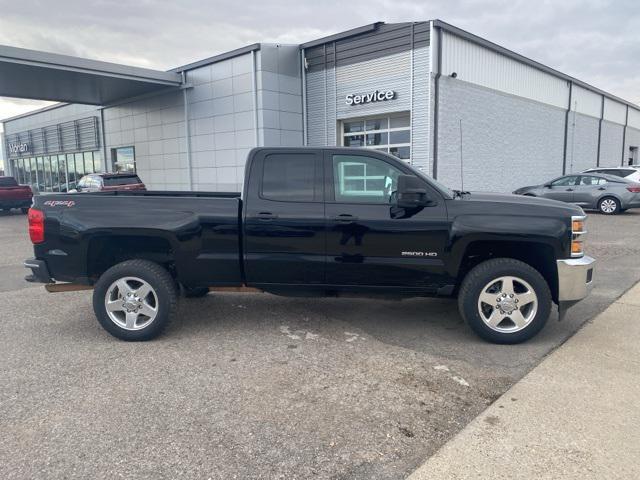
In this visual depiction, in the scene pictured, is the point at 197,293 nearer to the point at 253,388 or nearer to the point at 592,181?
the point at 253,388

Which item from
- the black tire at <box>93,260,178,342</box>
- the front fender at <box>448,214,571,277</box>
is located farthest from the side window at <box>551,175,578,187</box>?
the black tire at <box>93,260,178,342</box>

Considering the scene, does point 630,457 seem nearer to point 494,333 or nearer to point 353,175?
point 494,333

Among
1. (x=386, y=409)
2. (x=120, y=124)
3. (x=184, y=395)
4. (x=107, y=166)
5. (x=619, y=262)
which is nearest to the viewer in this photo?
(x=386, y=409)

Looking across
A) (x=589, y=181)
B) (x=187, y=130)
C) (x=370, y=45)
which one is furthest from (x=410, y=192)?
(x=187, y=130)

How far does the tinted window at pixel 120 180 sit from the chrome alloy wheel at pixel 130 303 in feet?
46.3

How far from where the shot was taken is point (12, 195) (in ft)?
66.9

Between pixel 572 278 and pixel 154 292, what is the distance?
3.88 m

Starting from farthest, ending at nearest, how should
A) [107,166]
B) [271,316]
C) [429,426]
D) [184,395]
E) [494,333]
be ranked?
1. [107,166]
2. [271,316]
3. [494,333]
4. [184,395]
5. [429,426]

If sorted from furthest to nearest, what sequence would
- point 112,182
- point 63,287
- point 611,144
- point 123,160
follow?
point 611,144 → point 123,160 → point 112,182 → point 63,287

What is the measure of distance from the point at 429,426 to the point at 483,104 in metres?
17.6

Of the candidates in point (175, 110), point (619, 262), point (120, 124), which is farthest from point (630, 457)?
point (120, 124)

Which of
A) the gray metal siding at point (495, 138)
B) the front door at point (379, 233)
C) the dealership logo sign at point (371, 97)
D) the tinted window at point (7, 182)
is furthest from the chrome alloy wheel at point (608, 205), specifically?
the tinted window at point (7, 182)

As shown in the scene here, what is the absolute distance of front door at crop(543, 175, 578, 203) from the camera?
56.2 ft

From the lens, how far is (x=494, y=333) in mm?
4555
